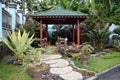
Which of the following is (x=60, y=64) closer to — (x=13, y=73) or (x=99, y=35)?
(x=13, y=73)

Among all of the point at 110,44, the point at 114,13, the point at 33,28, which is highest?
the point at 114,13

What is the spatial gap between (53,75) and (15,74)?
1.59m

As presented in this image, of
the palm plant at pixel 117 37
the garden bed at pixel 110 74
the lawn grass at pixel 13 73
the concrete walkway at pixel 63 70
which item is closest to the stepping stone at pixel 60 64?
the concrete walkway at pixel 63 70

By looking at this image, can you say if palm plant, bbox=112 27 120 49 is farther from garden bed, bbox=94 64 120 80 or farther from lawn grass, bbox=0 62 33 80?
lawn grass, bbox=0 62 33 80

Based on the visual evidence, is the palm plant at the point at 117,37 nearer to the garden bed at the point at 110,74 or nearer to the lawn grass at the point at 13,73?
the garden bed at the point at 110,74

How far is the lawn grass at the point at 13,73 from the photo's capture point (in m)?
8.56

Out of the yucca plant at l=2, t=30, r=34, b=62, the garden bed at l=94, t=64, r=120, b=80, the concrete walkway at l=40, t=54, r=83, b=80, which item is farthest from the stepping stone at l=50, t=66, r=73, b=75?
the yucca plant at l=2, t=30, r=34, b=62

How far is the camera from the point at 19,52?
11266mm

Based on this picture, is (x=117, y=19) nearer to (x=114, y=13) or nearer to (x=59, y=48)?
(x=114, y=13)

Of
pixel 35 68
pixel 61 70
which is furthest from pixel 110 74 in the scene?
pixel 35 68

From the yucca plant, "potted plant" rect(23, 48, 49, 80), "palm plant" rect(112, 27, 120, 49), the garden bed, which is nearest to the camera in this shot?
"potted plant" rect(23, 48, 49, 80)

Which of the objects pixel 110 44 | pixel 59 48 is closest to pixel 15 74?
pixel 59 48

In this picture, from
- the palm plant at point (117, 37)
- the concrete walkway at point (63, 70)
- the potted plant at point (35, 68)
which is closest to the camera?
the potted plant at point (35, 68)

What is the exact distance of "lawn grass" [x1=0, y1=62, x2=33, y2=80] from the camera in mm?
8558
